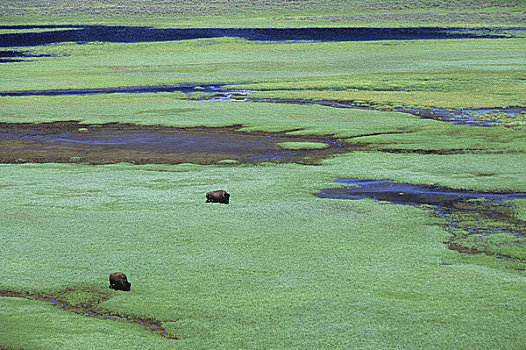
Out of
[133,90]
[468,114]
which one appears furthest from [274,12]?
[468,114]

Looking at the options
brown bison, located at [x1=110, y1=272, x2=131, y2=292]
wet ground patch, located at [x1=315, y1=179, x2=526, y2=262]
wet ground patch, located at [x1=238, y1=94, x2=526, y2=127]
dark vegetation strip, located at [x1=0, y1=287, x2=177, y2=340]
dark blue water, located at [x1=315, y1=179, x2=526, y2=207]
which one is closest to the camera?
dark vegetation strip, located at [x1=0, y1=287, x2=177, y2=340]

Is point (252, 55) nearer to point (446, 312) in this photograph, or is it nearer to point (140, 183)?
point (140, 183)

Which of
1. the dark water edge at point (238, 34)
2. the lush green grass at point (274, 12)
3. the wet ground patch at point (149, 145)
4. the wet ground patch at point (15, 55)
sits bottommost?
the wet ground patch at point (15, 55)

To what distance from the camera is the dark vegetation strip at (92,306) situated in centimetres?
993

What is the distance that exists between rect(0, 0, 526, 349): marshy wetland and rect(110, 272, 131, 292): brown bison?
11cm

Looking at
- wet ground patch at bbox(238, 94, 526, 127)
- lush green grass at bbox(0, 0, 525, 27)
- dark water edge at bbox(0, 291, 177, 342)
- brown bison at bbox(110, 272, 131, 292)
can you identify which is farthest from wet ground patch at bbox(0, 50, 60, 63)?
brown bison at bbox(110, 272, 131, 292)

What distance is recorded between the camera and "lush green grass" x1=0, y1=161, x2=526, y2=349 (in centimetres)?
953

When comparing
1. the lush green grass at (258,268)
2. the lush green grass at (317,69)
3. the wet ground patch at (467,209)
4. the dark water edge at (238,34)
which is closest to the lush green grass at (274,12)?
the dark water edge at (238,34)

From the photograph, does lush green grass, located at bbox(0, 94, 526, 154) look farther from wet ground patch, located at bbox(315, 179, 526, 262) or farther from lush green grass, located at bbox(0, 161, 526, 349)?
lush green grass, located at bbox(0, 161, 526, 349)

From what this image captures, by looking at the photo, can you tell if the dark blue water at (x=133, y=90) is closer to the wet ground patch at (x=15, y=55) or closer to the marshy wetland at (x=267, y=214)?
the marshy wetland at (x=267, y=214)

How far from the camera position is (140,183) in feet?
62.3

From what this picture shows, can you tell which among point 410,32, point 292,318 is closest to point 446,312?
point 292,318

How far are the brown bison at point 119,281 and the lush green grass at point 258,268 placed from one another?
160mm

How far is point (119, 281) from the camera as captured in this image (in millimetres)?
10977
